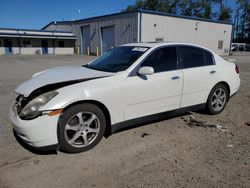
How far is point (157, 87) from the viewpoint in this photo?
398 cm

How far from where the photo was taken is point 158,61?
4152 mm

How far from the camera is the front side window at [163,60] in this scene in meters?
4.05

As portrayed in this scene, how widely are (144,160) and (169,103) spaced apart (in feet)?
4.59

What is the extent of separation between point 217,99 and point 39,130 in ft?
12.7

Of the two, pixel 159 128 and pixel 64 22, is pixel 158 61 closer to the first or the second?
pixel 159 128

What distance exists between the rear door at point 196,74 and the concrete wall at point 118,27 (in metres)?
21.3

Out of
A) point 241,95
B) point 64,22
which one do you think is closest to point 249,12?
point 64,22

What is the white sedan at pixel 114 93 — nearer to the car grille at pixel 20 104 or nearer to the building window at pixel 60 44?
the car grille at pixel 20 104

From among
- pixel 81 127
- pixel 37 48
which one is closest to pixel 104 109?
pixel 81 127

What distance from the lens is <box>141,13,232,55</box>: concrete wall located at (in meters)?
26.0

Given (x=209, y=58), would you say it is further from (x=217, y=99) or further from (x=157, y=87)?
(x=157, y=87)

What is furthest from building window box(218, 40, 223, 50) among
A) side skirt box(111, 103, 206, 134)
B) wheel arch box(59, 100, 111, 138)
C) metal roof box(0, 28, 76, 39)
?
wheel arch box(59, 100, 111, 138)

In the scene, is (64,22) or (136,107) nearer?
(136,107)

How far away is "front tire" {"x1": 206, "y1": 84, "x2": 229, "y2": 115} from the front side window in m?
1.30
